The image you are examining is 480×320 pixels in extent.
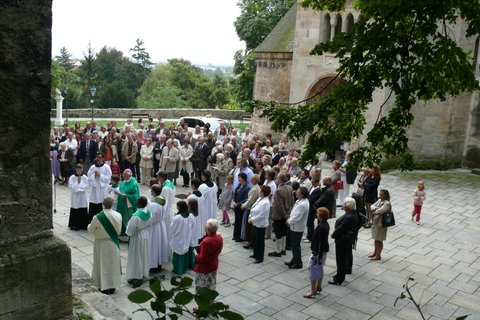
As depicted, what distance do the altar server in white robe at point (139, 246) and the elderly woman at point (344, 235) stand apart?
3591mm

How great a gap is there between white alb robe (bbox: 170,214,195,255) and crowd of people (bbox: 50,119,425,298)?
0.02m

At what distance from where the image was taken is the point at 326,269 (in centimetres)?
1012

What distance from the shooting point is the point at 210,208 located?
11.3 metres

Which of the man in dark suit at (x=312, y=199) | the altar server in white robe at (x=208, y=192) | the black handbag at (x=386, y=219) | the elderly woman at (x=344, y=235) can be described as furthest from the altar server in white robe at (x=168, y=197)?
the black handbag at (x=386, y=219)

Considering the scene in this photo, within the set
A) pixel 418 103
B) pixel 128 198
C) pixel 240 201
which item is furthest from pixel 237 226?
pixel 418 103

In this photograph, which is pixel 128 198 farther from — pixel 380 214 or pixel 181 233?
pixel 380 214

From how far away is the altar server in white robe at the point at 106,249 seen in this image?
27.3 feet

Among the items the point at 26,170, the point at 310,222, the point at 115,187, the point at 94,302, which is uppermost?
the point at 26,170

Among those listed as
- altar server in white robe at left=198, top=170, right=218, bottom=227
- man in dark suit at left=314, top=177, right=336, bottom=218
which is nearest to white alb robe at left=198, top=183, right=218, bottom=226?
altar server in white robe at left=198, top=170, right=218, bottom=227

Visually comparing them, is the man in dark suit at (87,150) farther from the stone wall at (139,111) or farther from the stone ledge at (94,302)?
the stone wall at (139,111)

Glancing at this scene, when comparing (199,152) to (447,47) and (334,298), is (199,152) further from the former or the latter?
(447,47)

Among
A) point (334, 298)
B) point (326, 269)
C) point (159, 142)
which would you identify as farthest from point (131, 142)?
point (334, 298)

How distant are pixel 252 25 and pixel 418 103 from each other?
1614 cm

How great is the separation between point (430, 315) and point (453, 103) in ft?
47.4
